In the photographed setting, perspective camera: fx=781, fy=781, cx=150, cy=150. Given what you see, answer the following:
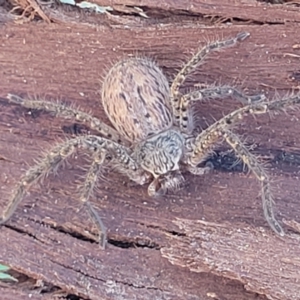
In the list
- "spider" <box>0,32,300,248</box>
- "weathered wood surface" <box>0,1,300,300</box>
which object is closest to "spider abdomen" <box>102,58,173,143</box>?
"spider" <box>0,32,300,248</box>

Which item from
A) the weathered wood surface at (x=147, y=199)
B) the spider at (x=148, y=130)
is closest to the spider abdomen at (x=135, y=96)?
the spider at (x=148, y=130)

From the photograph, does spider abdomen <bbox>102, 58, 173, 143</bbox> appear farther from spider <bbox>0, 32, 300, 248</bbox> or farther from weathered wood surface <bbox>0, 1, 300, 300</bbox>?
weathered wood surface <bbox>0, 1, 300, 300</bbox>

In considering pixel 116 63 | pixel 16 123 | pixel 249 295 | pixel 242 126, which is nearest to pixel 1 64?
pixel 16 123

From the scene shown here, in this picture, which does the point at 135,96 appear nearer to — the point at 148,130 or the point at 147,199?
the point at 148,130

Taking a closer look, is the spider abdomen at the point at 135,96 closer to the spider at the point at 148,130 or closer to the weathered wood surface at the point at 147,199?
the spider at the point at 148,130

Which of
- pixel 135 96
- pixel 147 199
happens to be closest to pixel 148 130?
pixel 135 96

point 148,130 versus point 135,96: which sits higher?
point 135,96

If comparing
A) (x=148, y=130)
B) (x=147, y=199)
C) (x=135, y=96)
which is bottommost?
(x=147, y=199)
